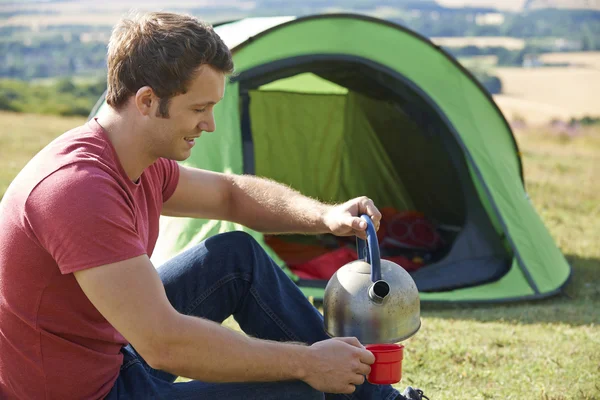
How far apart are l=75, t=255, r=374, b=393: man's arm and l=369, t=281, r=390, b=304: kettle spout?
0.12m

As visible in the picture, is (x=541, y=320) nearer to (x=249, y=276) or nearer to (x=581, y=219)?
(x=249, y=276)

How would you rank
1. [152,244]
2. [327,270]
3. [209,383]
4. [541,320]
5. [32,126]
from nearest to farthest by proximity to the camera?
[209,383] → [152,244] → [541,320] → [327,270] → [32,126]

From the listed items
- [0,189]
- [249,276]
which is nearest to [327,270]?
[249,276]

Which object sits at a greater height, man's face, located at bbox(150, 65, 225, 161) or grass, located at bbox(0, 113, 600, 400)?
man's face, located at bbox(150, 65, 225, 161)

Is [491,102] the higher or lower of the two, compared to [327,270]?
higher

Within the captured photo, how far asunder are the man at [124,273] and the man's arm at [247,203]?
37 centimetres

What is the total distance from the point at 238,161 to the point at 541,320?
162cm

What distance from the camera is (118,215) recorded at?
1.57m

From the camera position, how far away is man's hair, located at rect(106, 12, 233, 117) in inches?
67.2

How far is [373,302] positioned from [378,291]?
3 cm

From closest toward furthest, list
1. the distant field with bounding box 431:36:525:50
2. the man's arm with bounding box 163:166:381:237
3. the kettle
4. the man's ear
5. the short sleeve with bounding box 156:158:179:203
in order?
1. the man's ear
2. the kettle
3. the short sleeve with bounding box 156:158:179:203
4. the man's arm with bounding box 163:166:381:237
5. the distant field with bounding box 431:36:525:50

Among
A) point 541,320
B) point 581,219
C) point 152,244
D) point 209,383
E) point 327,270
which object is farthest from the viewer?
point 581,219

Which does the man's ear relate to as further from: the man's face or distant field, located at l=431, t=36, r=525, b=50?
distant field, located at l=431, t=36, r=525, b=50

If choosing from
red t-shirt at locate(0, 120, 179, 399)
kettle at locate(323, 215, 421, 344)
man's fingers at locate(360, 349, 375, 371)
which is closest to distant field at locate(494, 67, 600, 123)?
kettle at locate(323, 215, 421, 344)
